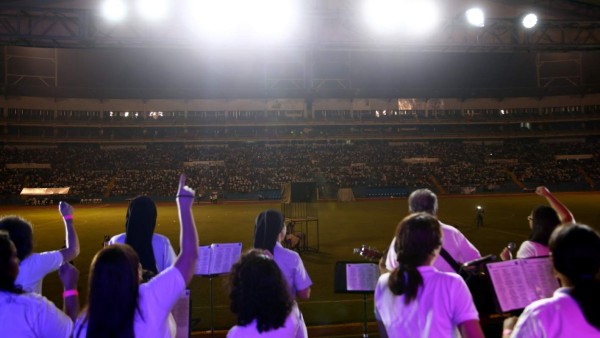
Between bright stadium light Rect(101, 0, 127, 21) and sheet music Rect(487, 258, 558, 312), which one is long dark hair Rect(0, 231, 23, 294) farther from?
bright stadium light Rect(101, 0, 127, 21)

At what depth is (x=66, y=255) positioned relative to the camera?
13.6 ft

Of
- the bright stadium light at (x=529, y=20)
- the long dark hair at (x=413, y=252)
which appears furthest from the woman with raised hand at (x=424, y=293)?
the bright stadium light at (x=529, y=20)

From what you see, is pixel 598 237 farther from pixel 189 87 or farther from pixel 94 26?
pixel 189 87

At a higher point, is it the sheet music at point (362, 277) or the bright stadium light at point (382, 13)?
the bright stadium light at point (382, 13)

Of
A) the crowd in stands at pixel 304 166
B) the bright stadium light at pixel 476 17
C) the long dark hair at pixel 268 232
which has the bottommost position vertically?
the long dark hair at pixel 268 232

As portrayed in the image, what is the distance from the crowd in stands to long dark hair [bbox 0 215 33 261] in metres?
42.1

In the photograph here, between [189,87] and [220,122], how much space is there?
6.55m

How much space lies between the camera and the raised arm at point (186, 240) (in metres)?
2.67

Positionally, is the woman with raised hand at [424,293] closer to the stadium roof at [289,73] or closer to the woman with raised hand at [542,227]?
the woman with raised hand at [542,227]

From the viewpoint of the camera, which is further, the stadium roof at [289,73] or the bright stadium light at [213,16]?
the stadium roof at [289,73]

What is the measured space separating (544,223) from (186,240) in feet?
12.2

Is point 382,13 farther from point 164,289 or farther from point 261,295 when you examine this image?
point 164,289

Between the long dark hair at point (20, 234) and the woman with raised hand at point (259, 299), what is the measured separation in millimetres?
2103

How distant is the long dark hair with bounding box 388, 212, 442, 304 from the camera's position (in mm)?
2784
